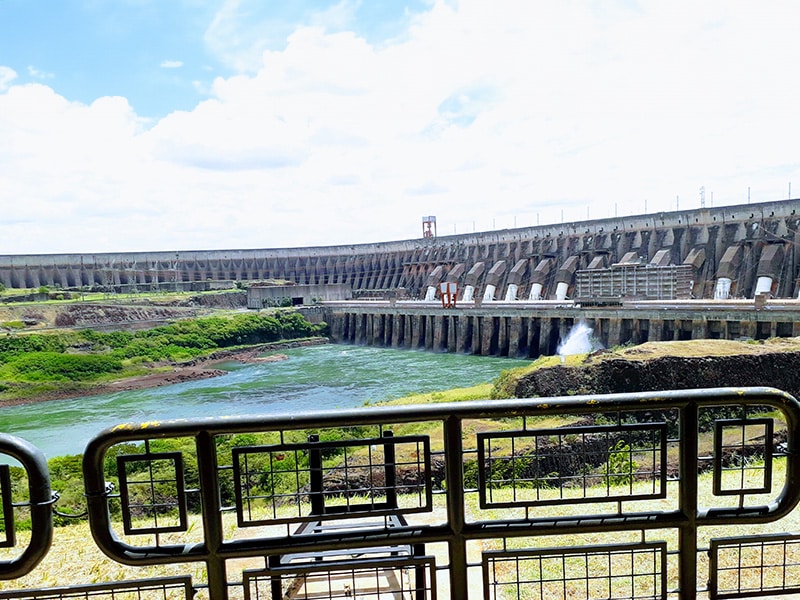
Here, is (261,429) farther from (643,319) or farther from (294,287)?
(294,287)

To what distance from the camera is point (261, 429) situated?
2.06 meters

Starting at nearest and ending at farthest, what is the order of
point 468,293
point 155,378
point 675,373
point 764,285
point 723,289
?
point 675,373 → point 155,378 → point 764,285 → point 723,289 → point 468,293

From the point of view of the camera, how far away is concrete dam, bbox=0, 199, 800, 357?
25.4 meters

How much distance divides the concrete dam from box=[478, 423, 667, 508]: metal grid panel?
610 inches

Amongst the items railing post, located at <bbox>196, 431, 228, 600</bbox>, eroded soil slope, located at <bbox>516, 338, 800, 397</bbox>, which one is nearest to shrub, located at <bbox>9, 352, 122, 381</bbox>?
eroded soil slope, located at <bbox>516, 338, 800, 397</bbox>

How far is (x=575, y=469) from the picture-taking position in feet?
28.4

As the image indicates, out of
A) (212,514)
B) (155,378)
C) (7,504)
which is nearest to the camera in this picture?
(7,504)

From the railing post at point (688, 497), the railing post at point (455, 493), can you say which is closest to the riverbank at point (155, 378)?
the railing post at point (455, 493)

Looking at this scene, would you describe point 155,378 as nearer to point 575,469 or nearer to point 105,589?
point 575,469

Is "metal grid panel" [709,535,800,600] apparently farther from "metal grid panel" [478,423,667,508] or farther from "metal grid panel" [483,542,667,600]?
"metal grid panel" [478,423,667,508]

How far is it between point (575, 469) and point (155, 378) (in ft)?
78.9

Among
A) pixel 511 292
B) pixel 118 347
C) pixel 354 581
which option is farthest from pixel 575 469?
pixel 511 292

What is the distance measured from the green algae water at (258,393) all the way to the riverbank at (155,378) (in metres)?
0.68

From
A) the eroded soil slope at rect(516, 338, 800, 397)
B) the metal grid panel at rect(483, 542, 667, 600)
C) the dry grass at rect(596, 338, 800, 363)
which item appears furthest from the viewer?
the dry grass at rect(596, 338, 800, 363)
